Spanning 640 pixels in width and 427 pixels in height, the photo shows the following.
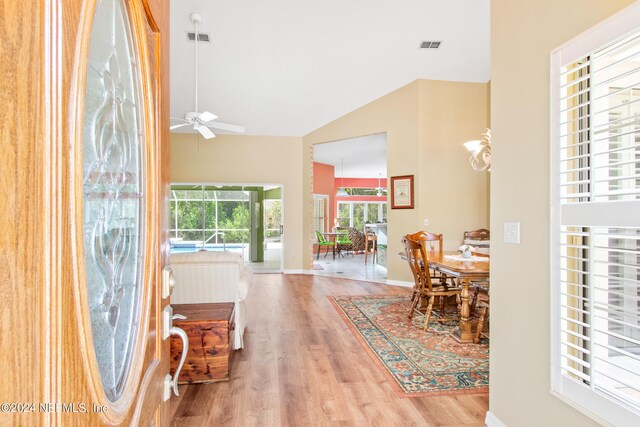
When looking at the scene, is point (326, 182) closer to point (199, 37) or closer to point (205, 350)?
point (199, 37)

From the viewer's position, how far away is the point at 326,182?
11602mm

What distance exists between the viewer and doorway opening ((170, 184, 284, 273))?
7480mm

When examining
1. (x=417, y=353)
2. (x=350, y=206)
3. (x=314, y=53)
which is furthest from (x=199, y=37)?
(x=350, y=206)

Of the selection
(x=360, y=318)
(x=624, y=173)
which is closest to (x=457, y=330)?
(x=360, y=318)

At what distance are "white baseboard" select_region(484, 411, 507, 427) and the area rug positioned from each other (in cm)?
36

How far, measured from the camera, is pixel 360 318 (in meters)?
4.13

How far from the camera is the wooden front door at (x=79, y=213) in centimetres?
36

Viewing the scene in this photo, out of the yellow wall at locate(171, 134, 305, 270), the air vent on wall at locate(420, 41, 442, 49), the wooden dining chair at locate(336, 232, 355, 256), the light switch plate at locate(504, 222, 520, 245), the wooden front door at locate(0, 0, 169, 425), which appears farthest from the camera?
the wooden dining chair at locate(336, 232, 355, 256)

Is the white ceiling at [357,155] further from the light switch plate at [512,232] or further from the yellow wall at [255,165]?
the light switch plate at [512,232]

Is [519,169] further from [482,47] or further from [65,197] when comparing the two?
[482,47]

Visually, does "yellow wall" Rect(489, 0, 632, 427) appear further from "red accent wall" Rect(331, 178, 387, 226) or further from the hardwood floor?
"red accent wall" Rect(331, 178, 387, 226)

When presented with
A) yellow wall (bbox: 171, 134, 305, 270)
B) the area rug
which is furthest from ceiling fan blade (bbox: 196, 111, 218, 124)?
yellow wall (bbox: 171, 134, 305, 270)

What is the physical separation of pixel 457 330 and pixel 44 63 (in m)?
4.00

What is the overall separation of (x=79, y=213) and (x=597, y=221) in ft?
5.47
